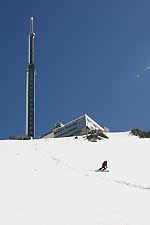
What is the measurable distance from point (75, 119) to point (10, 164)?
131910 millimetres

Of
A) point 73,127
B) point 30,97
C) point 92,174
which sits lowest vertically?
point 92,174

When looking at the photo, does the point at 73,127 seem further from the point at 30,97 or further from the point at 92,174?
the point at 92,174

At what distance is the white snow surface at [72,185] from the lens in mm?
19328

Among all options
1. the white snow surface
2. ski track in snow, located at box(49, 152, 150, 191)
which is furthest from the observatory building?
ski track in snow, located at box(49, 152, 150, 191)

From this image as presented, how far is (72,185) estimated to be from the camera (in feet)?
86.3

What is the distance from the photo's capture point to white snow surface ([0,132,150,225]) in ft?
63.4

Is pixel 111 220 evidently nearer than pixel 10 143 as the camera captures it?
Yes

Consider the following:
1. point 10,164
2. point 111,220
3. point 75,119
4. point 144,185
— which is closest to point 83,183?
point 144,185

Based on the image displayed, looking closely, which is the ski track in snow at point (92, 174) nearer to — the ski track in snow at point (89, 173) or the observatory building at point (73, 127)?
the ski track in snow at point (89, 173)

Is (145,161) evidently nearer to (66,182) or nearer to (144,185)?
(144,185)

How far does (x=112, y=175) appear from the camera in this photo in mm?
32406

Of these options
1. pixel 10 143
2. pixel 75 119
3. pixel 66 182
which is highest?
pixel 75 119

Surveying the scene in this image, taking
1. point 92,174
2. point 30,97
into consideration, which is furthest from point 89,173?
point 30,97

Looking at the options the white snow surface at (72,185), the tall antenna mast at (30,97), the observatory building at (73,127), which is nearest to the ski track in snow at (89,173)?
the white snow surface at (72,185)
